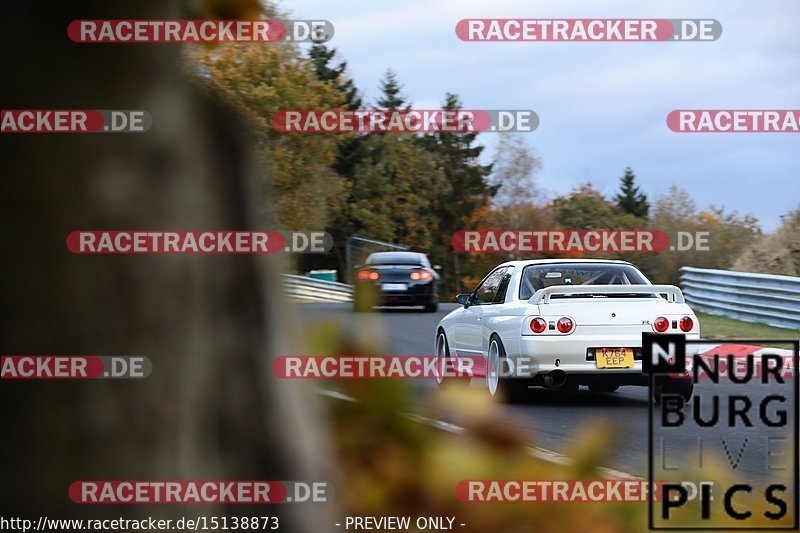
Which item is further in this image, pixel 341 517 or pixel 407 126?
pixel 407 126

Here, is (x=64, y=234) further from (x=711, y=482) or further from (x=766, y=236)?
(x=766, y=236)

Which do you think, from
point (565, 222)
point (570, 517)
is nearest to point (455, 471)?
point (570, 517)

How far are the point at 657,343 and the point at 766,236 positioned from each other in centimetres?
132

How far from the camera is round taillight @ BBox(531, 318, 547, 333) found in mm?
6879

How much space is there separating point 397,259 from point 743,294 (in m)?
3.41

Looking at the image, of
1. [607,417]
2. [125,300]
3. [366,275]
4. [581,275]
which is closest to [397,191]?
[581,275]

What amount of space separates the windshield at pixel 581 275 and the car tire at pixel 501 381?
39 cm

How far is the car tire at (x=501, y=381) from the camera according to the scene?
16.5ft

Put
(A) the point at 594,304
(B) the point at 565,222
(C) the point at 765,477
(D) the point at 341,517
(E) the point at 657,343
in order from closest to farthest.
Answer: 1. (D) the point at 341,517
2. (C) the point at 765,477
3. (E) the point at 657,343
4. (B) the point at 565,222
5. (A) the point at 594,304

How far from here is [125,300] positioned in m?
0.94

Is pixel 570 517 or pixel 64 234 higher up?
pixel 64 234

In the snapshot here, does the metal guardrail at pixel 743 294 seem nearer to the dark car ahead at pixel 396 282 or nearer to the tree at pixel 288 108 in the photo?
the dark car ahead at pixel 396 282

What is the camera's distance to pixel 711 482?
1902mm

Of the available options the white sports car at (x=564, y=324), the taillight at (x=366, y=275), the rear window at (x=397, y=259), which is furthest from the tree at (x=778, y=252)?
the taillight at (x=366, y=275)
